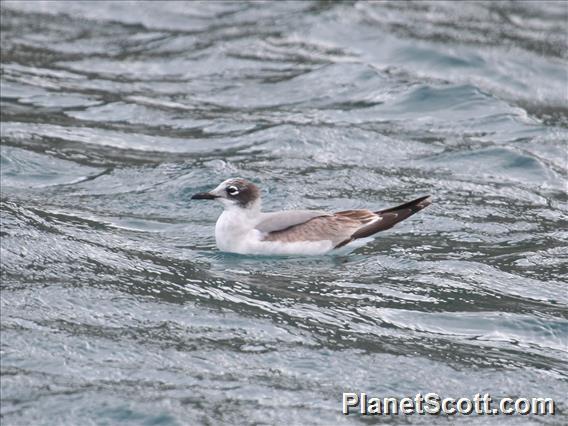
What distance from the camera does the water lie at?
925 cm

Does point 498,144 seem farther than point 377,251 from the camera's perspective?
Yes

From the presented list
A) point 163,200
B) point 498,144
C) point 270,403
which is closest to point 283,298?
point 270,403

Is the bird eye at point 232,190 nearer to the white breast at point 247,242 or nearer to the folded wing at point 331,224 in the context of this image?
the white breast at point 247,242

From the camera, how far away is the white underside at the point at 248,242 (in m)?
12.3

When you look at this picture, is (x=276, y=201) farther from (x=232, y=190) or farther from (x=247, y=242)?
(x=247, y=242)

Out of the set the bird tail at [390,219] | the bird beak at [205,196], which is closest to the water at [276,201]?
the bird tail at [390,219]

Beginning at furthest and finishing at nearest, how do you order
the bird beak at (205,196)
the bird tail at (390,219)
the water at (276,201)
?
the bird tail at (390,219)
the bird beak at (205,196)
the water at (276,201)

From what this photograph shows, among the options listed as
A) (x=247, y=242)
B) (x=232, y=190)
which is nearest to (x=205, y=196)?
(x=232, y=190)

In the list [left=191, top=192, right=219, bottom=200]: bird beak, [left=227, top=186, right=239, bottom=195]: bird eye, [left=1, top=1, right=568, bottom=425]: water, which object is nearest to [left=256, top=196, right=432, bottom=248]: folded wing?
[left=1, top=1, right=568, bottom=425]: water

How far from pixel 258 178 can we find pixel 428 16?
9337 millimetres

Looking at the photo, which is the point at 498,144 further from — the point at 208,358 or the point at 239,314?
the point at 208,358

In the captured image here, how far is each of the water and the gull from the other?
0.62ft

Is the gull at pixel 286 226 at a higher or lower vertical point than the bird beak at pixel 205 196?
lower

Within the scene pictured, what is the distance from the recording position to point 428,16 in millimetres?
22984
